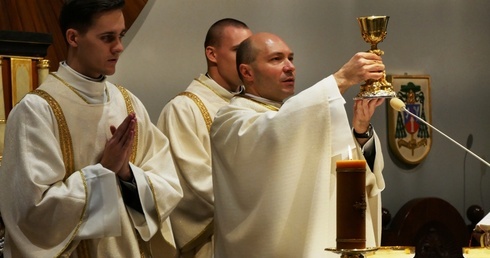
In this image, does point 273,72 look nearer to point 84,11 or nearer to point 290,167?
point 290,167

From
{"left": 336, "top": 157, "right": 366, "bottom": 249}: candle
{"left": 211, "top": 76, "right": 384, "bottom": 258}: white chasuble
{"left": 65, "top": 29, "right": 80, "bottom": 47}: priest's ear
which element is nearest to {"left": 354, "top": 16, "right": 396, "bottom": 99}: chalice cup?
{"left": 211, "top": 76, "right": 384, "bottom": 258}: white chasuble

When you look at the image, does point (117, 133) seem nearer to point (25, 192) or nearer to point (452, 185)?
point (25, 192)

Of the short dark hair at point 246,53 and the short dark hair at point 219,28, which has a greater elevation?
the short dark hair at point 219,28

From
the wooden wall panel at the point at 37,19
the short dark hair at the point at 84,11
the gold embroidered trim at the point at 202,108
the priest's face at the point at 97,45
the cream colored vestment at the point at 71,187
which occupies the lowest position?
the cream colored vestment at the point at 71,187

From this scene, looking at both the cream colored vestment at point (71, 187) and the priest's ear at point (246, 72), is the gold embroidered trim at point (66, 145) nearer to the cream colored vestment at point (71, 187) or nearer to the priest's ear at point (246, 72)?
the cream colored vestment at point (71, 187)

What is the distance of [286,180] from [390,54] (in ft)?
9.53

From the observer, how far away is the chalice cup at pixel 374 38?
326 centimetres

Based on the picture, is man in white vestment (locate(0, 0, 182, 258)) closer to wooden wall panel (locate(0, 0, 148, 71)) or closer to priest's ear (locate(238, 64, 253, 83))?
priest's ear (locate(238, 64, 253, 83))

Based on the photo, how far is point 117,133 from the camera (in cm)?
336

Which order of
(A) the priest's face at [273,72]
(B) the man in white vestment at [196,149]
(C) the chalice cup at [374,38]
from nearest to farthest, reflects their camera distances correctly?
(C) the chalice cup at [374,38] < (A) the priest's face at [273,72] < (B) the man in white vestment at [196,149]

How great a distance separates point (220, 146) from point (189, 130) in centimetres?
67

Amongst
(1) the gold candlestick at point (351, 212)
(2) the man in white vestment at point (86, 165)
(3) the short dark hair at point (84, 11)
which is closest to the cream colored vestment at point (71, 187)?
(2) the man in white vestment at point (86, 165)

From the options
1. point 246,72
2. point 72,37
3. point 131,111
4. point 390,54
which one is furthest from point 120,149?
point 390,54

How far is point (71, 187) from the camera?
10.9 ft
